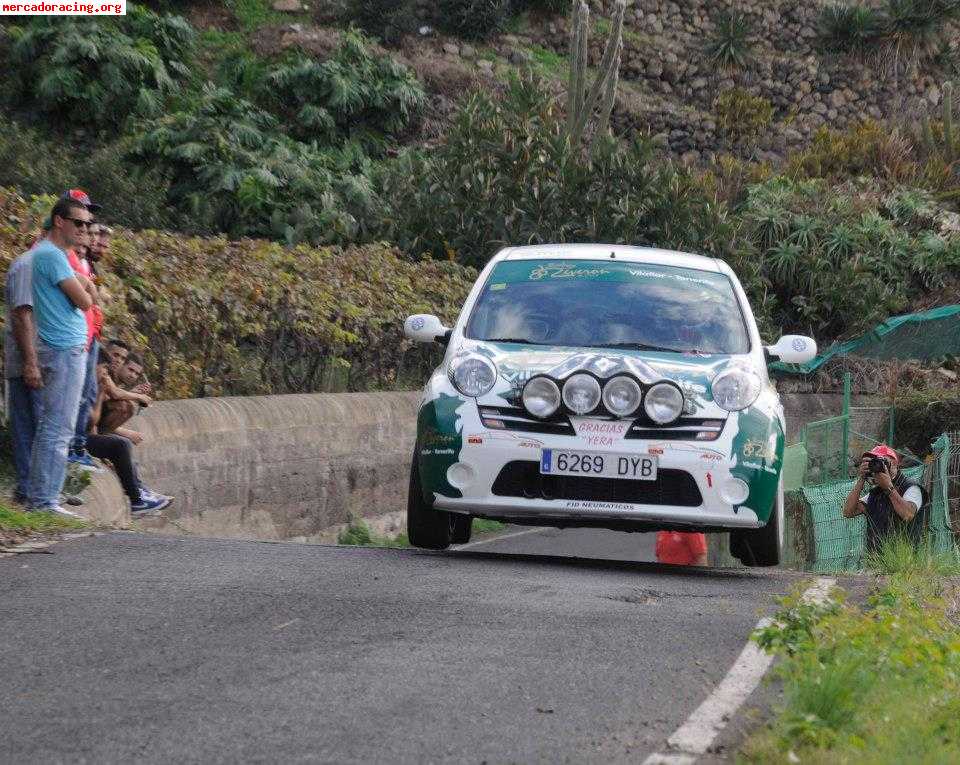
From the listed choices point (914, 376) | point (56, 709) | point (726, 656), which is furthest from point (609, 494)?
point (914, 376)

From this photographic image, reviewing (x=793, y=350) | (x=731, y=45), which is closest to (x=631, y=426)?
(x=793, y=350)

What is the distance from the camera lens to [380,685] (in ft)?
19.1

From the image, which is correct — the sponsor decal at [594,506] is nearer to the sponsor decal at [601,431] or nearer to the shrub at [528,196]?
the sponsor decal at [601,431]

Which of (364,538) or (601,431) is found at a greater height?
(601,431)

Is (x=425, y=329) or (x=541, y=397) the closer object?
(x=541, y=397)

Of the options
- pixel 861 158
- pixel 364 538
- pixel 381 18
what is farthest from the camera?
pixel 381 18

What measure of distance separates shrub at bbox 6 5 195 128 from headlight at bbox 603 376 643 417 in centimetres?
2025

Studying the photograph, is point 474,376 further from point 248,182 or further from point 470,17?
point 470,17

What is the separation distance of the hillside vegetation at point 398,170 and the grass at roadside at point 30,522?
2151mm

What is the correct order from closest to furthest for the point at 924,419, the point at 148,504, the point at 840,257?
the point at 148,504, the point at 924,419, the point at 840,257

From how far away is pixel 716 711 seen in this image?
559cm

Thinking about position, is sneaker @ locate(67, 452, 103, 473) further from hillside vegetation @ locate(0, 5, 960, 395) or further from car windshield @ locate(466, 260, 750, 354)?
car windshield @ locate(466, 260, 750, 354)

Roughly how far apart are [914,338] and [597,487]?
17.4m

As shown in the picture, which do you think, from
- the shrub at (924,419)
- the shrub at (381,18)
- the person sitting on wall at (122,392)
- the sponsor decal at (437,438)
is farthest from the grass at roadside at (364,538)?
the shrub at (381,18)
